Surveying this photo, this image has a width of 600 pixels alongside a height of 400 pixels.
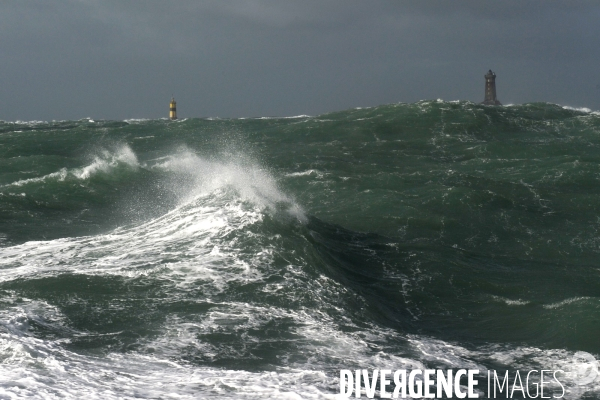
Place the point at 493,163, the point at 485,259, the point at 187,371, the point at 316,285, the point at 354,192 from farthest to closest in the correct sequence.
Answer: the point at 493,163, the point at 354,192, the point at 485,259, the point at 316,285, the point at 187,371

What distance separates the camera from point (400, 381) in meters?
11.8

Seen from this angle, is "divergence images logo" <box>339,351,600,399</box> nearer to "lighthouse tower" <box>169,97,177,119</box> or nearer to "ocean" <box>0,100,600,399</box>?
"ocean" <box>0,100,600,399</box>

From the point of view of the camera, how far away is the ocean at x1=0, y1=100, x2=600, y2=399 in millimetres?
12219

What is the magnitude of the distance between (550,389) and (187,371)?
5.37 m

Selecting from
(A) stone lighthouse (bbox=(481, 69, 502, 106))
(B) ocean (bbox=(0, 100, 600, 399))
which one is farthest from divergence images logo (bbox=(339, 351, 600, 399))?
(A) stone lighthouse (bbox=(481, 69, 502, 106))

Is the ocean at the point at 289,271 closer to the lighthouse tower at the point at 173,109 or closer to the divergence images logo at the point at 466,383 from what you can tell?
the divergence images logo at the point at 466,383

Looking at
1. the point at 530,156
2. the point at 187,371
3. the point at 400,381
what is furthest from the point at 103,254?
the point at 530,156

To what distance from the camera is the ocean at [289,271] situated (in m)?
12.2

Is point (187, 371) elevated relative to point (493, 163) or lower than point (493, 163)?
lower

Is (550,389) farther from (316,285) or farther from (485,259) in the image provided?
(485,259)

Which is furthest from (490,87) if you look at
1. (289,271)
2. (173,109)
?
(289,271)

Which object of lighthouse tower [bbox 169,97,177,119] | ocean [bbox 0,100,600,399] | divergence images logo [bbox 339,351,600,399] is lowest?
divergence images logo [bbox 339,351,600,399]

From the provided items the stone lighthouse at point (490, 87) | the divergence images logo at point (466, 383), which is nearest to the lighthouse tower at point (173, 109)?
the stone lighthouse at point (490, 87)

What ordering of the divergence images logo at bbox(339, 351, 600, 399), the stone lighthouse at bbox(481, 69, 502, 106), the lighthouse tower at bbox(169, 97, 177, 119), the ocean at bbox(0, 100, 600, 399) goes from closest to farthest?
the divergence images logo at bbox(339, 351, 600, 399), the ocean at bbox(0, 100, 600, 399), the lighthouse tower at bbox(169, 97, 177, 119), the stone lighthouse at bbox(481, 69, 502, 106)
